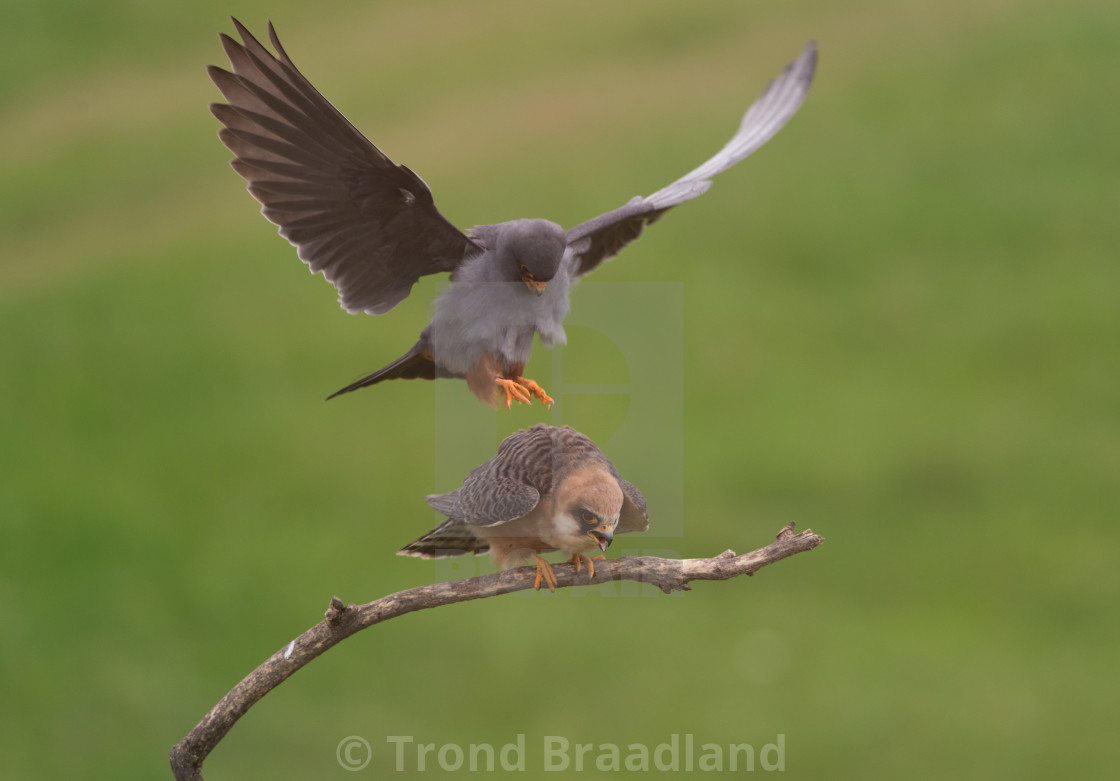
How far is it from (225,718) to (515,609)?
7.49 metres

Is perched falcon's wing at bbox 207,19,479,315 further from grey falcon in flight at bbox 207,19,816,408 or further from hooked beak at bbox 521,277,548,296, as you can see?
hooked beak at bbox 521,277,548,296

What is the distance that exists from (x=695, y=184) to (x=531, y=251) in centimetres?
120

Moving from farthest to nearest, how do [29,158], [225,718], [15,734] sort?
[29,158]
[15,734]
[225,718]

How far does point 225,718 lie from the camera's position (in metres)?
3.42

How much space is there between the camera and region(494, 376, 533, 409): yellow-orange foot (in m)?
3.72

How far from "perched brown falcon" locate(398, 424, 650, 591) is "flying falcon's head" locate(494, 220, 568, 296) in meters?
0.74

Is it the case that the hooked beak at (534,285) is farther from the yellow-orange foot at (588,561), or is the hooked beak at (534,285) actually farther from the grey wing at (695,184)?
the yellow-orange foot at (588,561)

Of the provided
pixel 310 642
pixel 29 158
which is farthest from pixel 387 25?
pixel 310 642

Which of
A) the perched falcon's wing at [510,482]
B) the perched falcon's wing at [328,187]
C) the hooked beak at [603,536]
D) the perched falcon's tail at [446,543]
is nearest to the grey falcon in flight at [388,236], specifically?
the perched falcon's wing at [328,187]

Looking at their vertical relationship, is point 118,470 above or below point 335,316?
below

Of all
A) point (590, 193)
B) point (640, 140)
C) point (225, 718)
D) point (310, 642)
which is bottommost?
point (225, 718)

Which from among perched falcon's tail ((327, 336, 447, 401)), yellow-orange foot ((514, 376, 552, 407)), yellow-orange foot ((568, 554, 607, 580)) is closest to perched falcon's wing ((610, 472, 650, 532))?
yellow-orange foot ((568, 554, 607, 580))

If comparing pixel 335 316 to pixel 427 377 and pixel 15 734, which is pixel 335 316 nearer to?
pixel 15 734

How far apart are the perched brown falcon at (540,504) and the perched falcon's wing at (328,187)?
75cm
